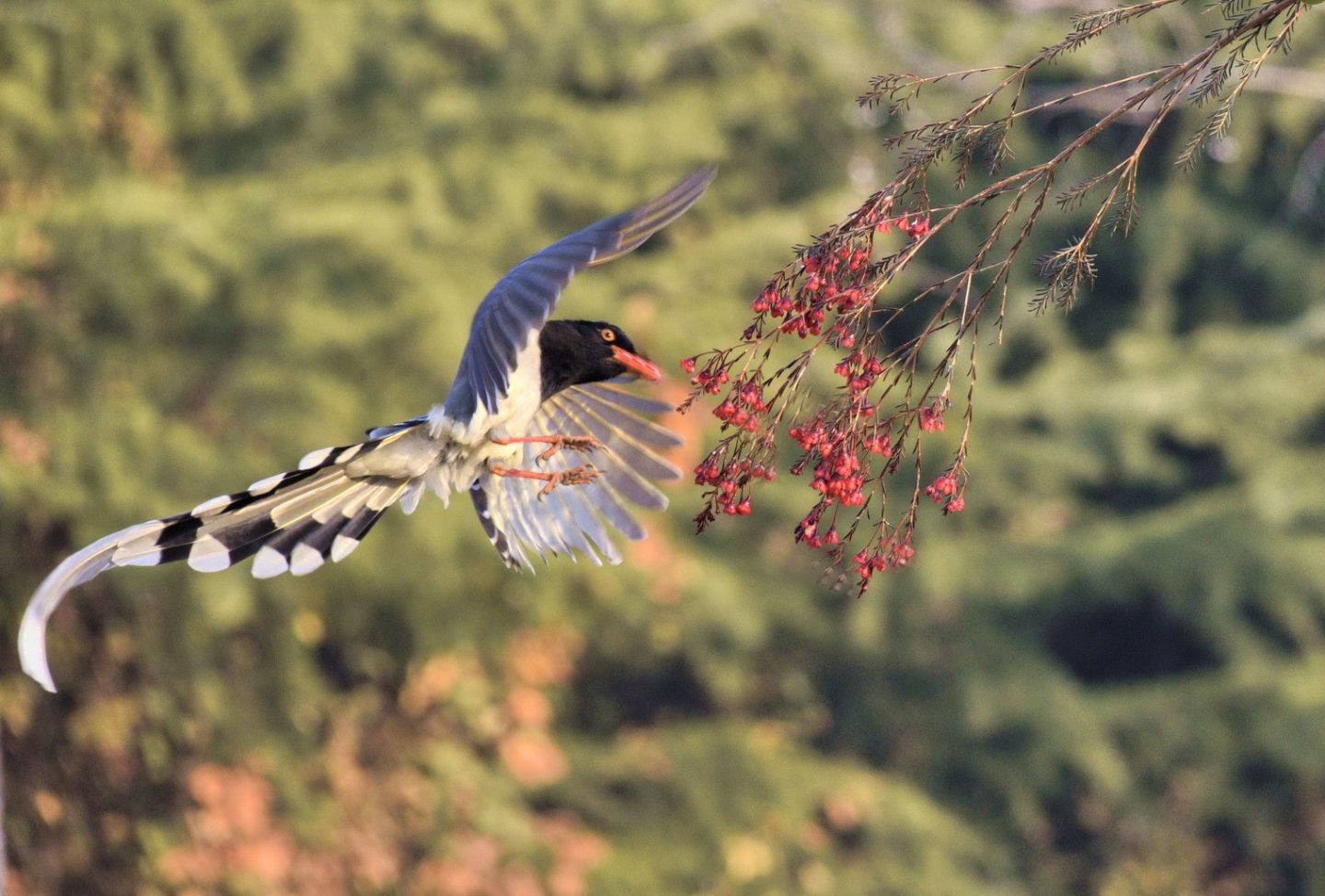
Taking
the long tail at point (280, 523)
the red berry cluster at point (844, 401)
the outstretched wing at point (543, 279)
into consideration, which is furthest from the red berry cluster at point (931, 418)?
the long tail at point (280, 523)

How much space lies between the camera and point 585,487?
353 cm

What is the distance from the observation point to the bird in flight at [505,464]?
266 cm

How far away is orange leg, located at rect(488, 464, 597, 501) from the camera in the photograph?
310 centimetres

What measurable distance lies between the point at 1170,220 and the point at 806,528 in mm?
9548

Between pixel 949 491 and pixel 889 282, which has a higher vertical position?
pixel 889 282

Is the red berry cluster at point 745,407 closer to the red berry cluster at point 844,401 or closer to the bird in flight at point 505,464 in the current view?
the red berry cluster at point 844,401

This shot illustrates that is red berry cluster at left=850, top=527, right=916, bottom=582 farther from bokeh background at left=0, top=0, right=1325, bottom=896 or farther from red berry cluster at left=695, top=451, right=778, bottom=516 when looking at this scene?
bokeh background at left=0, top=0, right=1325, bottom=896

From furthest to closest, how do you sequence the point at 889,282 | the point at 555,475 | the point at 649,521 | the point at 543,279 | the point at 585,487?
the point at 649,521
the point at 585,487
the point at 555,475
the point at 543,279
the point at 889,282

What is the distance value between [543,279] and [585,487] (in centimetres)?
97

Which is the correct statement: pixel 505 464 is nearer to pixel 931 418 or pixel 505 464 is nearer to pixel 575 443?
pixel 575 443

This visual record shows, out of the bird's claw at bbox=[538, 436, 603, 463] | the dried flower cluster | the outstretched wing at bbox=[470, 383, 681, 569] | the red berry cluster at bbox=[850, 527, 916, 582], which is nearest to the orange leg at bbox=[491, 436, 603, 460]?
the bird's claw at bbox=[538, 436, 603, 463]

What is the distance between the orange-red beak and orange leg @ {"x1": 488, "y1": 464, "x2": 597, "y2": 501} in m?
0.28

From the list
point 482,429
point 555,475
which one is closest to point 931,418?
point 555,475

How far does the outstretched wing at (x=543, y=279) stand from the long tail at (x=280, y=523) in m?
0.32
